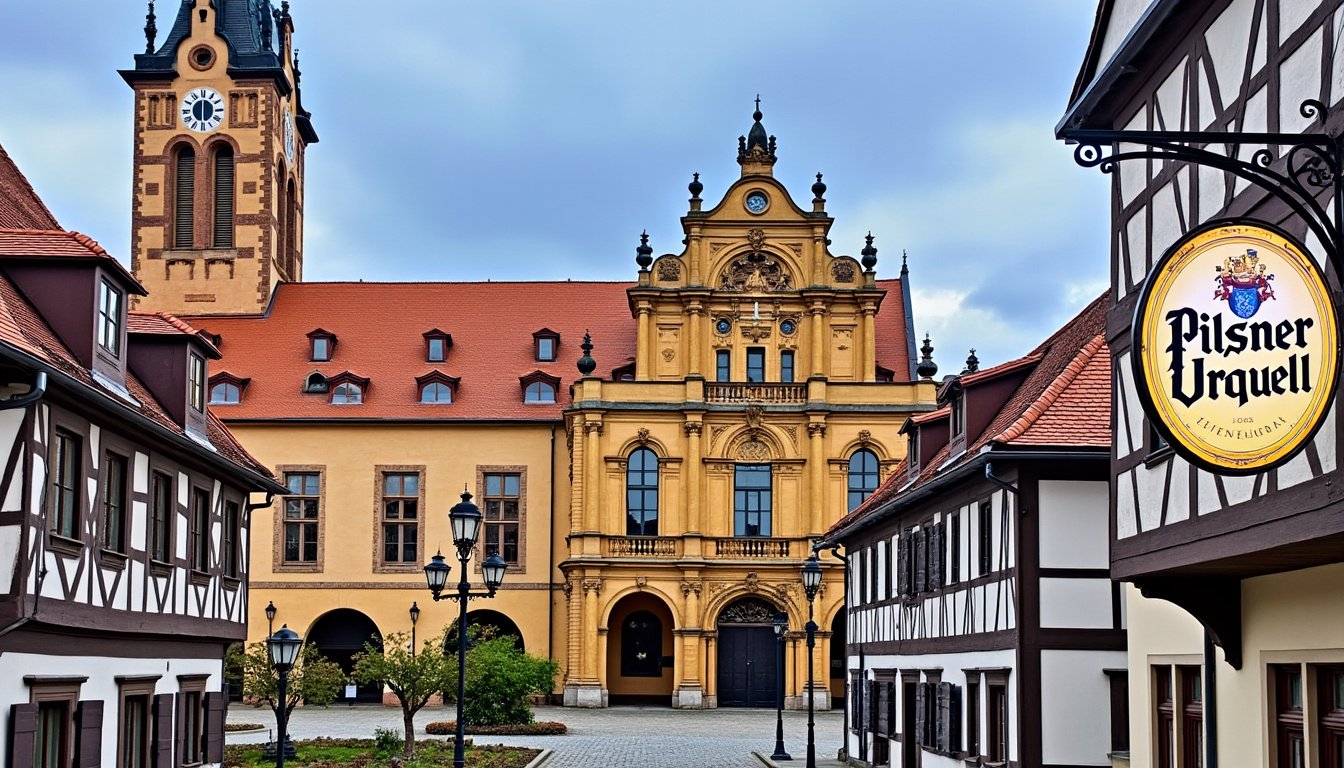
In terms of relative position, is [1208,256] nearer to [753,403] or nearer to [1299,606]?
[1299,606]

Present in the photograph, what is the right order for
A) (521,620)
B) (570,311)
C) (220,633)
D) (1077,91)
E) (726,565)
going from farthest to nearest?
1. (570,311)
2. (521,620)
3. (726,565)
4. (220,633)
5. (1077,91)

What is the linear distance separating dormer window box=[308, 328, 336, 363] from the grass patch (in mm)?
25484

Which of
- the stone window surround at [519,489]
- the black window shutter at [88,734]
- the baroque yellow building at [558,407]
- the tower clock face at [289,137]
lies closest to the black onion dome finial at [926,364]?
the baroque yellow building at [558,407]

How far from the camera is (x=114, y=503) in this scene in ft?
66.9

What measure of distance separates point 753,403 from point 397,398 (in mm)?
12896

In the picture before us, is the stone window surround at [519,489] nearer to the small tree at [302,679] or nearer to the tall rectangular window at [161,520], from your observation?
the small tree at [302,679]

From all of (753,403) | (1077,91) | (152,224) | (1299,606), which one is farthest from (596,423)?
(1299,606)

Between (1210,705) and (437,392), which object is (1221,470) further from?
(437,392)

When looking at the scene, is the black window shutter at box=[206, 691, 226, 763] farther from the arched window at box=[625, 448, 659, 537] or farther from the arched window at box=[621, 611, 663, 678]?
the arched window at box=[621, 611, 663, 678]

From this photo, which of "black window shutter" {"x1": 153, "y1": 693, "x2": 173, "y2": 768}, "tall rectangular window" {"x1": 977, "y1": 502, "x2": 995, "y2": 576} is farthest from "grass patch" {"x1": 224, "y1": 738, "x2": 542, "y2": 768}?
"tall rectangular window" {"x1": 977, "y1": 502, "x2": 995, "y2": 576}

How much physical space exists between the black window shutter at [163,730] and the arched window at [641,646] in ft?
118

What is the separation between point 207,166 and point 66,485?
49625 millimetres

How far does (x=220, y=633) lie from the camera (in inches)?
1034

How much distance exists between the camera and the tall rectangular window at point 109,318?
20156 millimetres
